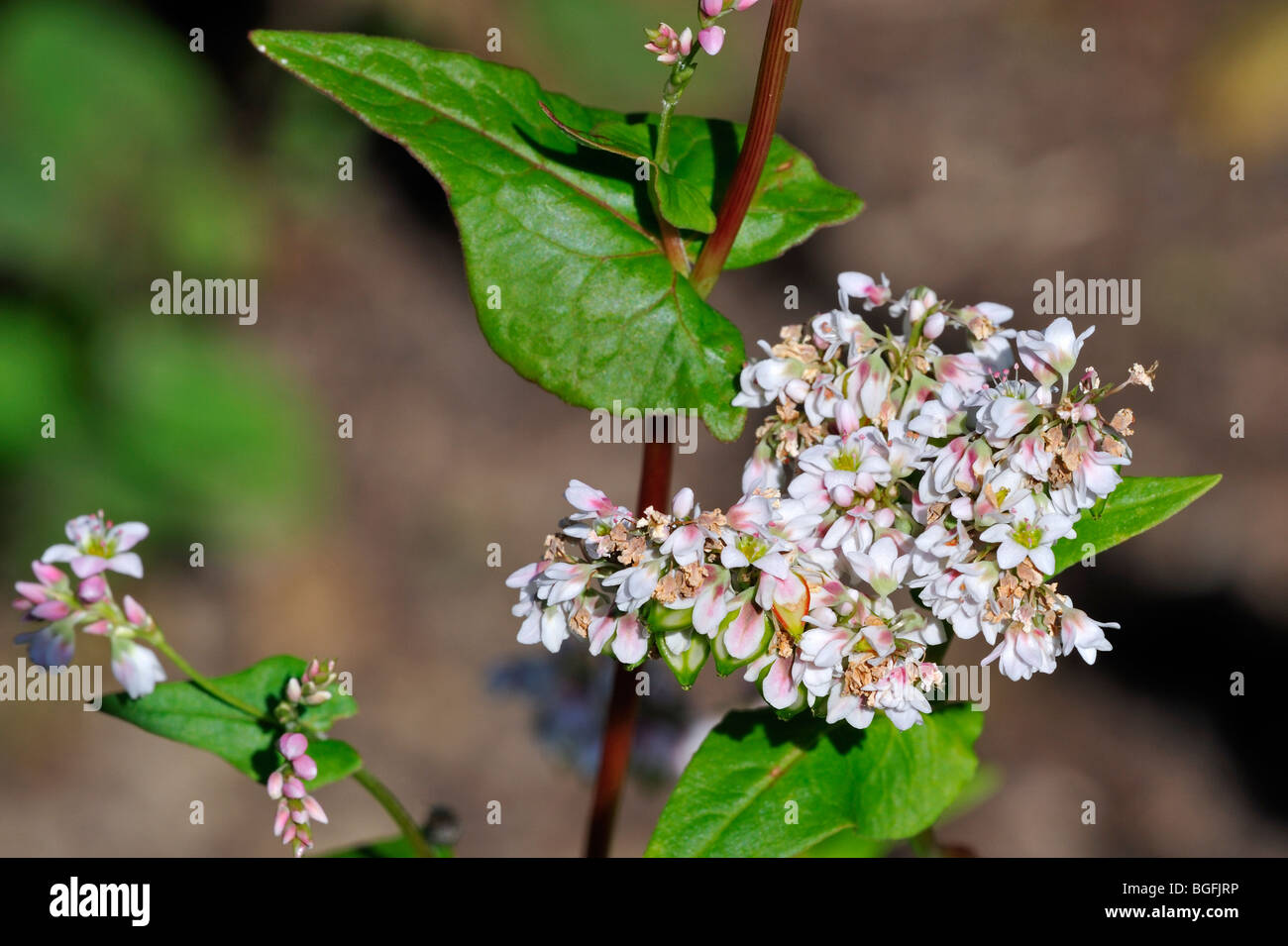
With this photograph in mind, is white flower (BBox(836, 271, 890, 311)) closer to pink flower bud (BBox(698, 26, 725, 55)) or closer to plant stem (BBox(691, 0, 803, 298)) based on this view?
plant stem (BBox(691, 0, 803, 298))

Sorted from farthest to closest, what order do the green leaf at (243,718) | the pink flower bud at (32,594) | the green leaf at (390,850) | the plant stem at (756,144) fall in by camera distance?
the green leaf at (390,850)
the green leaf at (243,718)
the pink flower bud at (32,594)
the plant stem at (756,144)

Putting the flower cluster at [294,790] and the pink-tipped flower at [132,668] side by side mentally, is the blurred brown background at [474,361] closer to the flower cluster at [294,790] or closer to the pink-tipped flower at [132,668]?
the flower cluster at [294,790]

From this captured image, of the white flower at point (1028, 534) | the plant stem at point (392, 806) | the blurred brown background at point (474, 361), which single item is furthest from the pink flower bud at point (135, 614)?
the blurred brown background at point (474, 361)

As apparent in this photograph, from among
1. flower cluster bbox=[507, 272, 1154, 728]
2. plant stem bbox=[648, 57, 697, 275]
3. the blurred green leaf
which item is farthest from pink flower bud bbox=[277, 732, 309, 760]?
the blurred green leaf

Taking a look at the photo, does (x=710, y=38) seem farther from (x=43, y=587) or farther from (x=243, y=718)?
(x=243, y=718)

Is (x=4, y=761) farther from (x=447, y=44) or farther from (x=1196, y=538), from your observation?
(x=1196, y=538)
